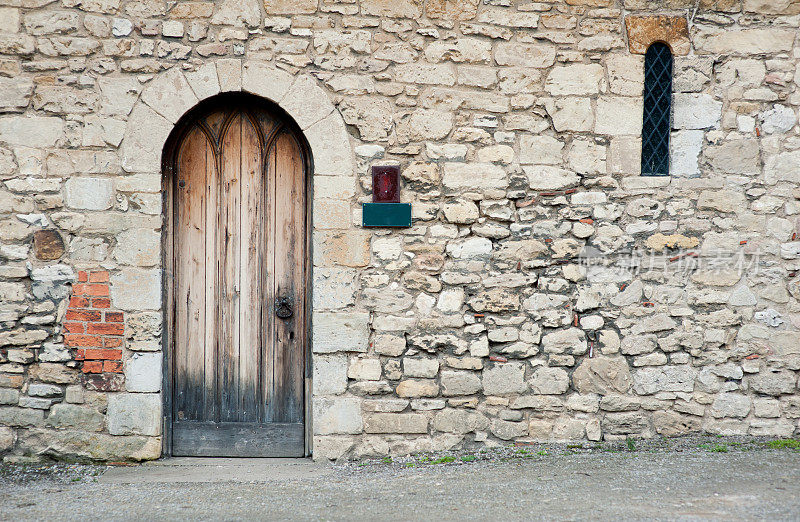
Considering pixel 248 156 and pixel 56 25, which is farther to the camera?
pixel 248 156

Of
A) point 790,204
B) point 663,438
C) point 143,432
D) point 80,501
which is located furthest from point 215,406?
point 790,204

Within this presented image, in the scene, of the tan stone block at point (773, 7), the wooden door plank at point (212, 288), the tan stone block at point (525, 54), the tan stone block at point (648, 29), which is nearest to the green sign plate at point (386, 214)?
the wooden door plank at point (212, 288)

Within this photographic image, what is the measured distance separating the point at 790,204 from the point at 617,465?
2092 millimetres

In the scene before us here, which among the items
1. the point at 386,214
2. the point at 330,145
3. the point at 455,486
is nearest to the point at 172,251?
the point at 330,145

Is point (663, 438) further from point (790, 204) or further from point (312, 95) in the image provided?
point (312, 95)

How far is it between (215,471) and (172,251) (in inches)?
56.9

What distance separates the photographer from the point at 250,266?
4168mm

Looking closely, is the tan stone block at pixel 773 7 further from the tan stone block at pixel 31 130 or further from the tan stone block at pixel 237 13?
the tan stone block at pixel 31 130

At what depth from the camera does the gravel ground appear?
325 centimetres

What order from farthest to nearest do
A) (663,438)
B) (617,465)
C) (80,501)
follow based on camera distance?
(663,438) → (617,465) → (80,501)

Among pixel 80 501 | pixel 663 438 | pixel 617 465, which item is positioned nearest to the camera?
pixel 80 501

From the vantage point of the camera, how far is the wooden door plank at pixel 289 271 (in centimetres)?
416

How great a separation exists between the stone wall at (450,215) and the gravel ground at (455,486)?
15 centimetres

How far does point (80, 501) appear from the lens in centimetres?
342
